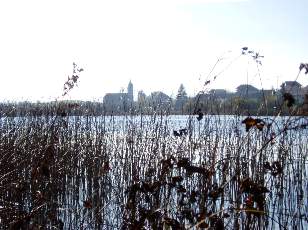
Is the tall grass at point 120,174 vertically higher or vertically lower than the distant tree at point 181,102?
lower

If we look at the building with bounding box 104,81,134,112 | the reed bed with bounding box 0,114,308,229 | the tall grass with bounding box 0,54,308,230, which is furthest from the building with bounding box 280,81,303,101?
the building with bounding box 104,81,134,112

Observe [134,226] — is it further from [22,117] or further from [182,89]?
[22,117]

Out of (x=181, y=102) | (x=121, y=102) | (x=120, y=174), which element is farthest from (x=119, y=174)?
(x=121, y=102)

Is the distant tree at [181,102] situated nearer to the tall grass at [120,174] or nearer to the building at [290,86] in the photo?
the tall grass at [120,174]

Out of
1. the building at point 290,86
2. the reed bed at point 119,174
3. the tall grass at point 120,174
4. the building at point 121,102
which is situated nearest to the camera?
the building at point 290,86

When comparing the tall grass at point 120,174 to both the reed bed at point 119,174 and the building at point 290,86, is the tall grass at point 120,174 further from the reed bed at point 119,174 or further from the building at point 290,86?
the building at point 290,86

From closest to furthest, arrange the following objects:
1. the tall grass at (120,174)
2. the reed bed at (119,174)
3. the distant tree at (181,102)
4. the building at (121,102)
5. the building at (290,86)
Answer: the building at (290,86), the tall grass at (120,174), the reed bed at (119,174), the distant tree at (181,102), the building at (121,102)

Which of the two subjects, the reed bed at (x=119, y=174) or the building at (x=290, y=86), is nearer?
the building at (x=290, y=86)

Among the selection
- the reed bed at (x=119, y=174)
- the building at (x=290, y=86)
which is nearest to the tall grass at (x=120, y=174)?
the reed bed at (x=119, y=174)

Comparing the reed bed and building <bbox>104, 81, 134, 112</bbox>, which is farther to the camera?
building <bbox>104, 81, 134, 112</bbox>

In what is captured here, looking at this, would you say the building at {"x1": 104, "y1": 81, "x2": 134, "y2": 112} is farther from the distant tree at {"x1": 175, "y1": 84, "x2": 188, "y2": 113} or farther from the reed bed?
the distant tree at {"x1": 175, "y1": 84, "x2": 188, "y2": 113}

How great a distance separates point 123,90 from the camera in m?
6.19

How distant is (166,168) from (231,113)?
363cm

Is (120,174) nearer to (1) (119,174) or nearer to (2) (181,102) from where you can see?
(1) (119,174)
